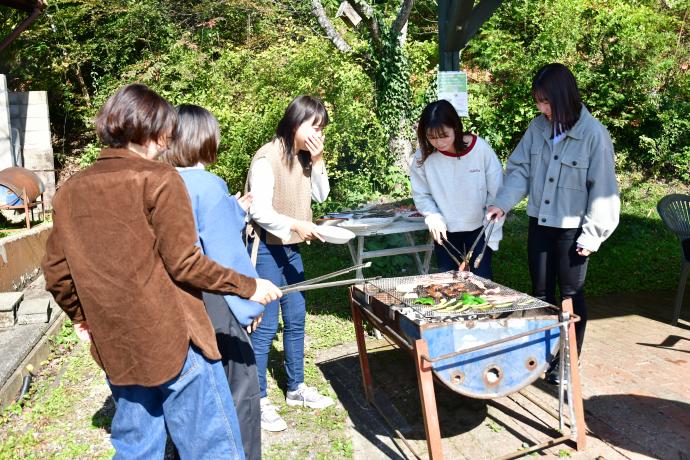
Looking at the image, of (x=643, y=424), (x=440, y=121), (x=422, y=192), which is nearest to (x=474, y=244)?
(x=422, y=192)

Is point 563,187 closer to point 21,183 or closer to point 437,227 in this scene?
point 437,227

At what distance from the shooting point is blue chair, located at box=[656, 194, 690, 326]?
4.71 metres

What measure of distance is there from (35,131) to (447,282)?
1025 centimetres

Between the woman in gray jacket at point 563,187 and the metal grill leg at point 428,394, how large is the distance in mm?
1313

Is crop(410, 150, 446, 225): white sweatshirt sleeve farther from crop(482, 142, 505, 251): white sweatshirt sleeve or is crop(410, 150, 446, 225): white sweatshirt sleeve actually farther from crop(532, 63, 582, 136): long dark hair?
crop(532, 63, 582, 136): long dark hair

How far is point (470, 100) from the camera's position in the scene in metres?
10.9

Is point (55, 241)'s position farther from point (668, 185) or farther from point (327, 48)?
point (668, 185)

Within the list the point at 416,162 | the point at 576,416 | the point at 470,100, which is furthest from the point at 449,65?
the point at 470,100

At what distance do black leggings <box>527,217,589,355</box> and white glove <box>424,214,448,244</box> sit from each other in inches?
21.6

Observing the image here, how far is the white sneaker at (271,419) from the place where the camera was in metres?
3.37

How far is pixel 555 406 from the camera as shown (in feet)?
11.5

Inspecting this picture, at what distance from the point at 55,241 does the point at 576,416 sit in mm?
2560

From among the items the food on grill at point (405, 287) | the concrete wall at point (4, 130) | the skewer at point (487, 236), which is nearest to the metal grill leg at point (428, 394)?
the food on grill at point (405, 287)

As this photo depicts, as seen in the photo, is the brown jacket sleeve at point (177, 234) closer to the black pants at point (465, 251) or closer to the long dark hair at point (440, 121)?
the long dark hair at point (440, 121)
